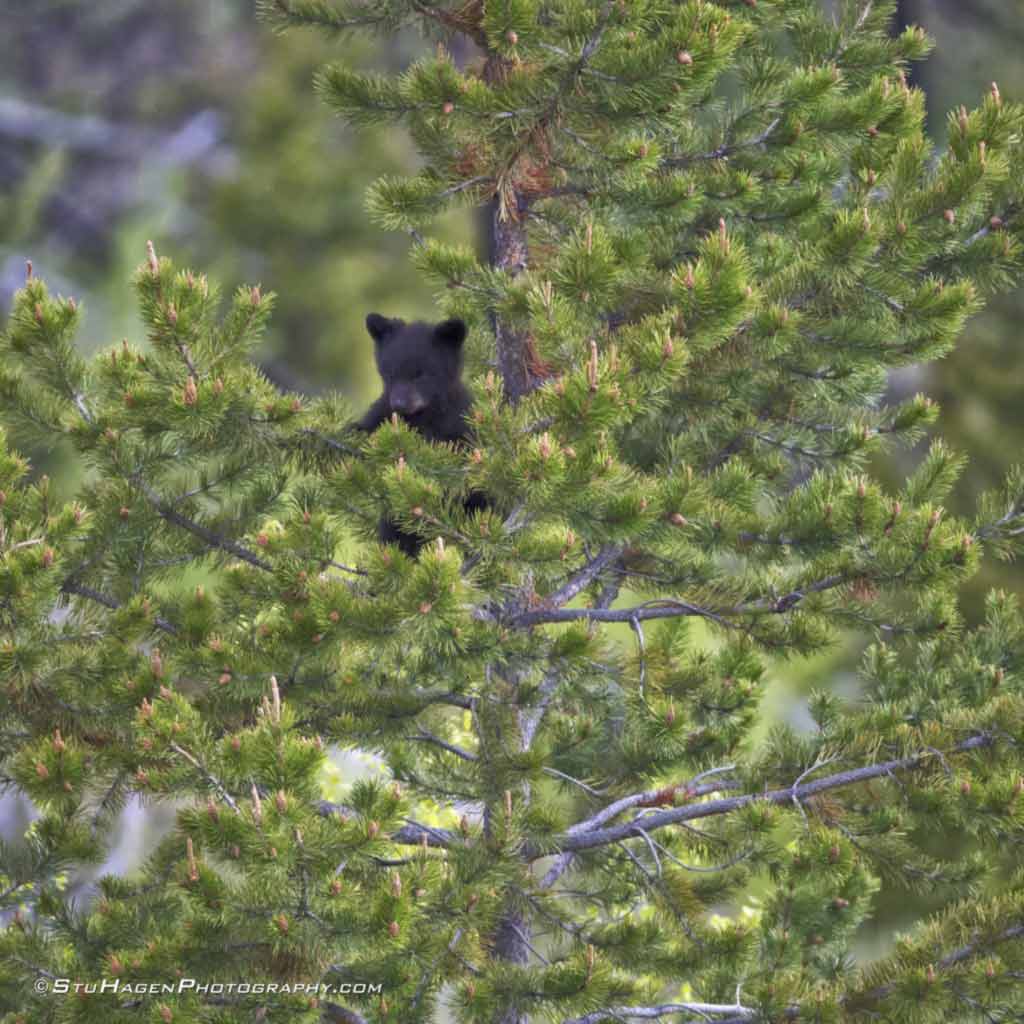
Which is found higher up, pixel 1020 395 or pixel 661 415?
pixel 661 415

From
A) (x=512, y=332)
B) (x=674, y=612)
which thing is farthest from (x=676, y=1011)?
(x=512, y=332)

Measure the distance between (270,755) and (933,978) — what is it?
248 cm

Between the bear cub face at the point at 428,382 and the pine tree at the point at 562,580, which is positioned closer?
the pine tree at the point at 562,580

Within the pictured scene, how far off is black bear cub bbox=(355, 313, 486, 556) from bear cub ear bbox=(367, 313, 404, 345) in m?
0.21

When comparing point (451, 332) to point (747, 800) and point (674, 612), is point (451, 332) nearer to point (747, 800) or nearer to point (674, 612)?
point (674, 612)

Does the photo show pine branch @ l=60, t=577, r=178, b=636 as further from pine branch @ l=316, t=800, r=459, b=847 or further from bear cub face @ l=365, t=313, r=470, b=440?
bear cub face @ l=365, t=313, r=470, b=440

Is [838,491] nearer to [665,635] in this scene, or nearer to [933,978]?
[665,635]

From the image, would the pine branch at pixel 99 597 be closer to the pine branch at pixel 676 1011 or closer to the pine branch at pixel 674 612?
the pine branch at pixel 674 612

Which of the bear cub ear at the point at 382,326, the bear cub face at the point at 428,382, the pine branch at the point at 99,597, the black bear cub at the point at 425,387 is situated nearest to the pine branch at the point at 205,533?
the pine branch at the point at 99,597

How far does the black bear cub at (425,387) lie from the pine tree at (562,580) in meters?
0.26

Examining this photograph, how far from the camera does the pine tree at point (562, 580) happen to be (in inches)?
195

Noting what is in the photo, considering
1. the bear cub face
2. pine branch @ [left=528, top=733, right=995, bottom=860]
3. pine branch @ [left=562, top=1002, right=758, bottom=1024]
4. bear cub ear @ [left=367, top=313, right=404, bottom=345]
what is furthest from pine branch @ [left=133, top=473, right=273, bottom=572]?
pine branch @ [left=562, top=1002, right=758, bottom=1024]

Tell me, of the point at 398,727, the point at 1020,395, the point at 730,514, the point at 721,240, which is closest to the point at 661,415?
the point at 730,514

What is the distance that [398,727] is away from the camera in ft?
19.4
